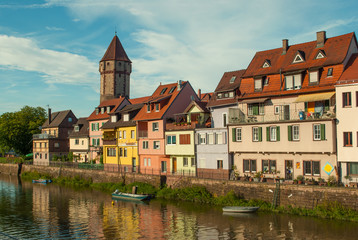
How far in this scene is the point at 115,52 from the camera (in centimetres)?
10081

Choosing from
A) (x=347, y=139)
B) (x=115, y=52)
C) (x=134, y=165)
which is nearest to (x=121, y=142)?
(x=134, y=165)

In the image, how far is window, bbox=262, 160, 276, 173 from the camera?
39.8 m

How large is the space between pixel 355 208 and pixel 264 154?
1173 cm

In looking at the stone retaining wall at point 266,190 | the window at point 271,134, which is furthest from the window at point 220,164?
the window at point 271,134

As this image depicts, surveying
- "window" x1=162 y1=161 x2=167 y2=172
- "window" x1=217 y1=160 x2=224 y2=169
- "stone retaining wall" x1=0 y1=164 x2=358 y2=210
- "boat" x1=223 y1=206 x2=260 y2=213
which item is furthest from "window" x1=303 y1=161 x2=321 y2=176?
"window" x1=162 y1=161 x2=167 y2=172

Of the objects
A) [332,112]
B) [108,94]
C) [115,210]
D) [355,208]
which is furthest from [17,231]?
[108,94]

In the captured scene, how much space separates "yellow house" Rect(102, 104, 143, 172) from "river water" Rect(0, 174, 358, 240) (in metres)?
12.9

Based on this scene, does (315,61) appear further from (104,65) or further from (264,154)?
(104,65)

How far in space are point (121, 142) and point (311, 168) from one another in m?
32.5

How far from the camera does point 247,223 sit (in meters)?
32.0

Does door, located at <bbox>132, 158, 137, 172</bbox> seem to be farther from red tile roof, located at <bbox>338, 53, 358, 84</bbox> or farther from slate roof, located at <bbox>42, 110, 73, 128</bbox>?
slate roof, located at <bbox>42, 110, 73, 128</bbox>

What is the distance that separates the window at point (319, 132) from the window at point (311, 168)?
252cm

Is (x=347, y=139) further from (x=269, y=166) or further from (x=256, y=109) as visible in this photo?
(x=256, y=109)

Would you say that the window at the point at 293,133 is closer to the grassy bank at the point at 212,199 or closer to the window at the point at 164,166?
the grassy bank at the point at 212,199
